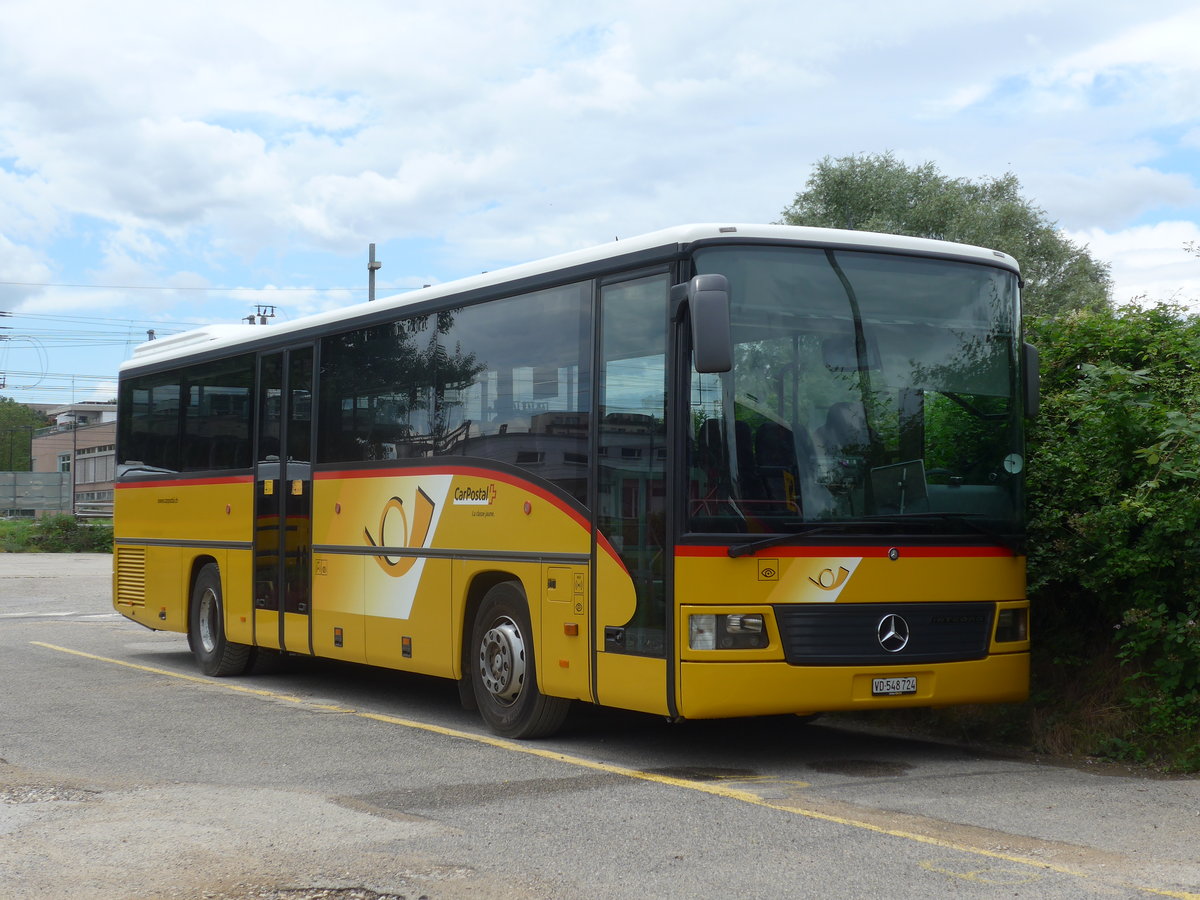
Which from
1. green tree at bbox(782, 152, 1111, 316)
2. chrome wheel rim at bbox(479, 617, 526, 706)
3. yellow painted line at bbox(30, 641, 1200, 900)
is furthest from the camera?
green tree at bbox(782, 152, 1111, 316)

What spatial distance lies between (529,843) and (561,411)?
3588 millimetres

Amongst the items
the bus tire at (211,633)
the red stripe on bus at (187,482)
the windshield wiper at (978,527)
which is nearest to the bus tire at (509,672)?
the windshield wiper at (978,527)

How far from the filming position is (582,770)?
8.86 metres

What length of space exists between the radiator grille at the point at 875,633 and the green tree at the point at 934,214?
37.5m

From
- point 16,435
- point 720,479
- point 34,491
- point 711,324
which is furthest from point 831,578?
point 16,435

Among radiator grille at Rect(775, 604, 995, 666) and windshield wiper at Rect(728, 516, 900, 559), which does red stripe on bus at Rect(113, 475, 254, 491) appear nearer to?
windshield wiper at Rect(728, 516, 900, 559)

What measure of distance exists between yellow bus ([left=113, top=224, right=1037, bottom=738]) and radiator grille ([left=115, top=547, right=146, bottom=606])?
6.13 metres

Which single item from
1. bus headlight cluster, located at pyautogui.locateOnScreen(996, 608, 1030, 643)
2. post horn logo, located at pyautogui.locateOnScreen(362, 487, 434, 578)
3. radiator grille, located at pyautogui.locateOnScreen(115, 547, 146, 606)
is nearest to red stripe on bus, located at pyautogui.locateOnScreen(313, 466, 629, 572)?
→ post horn logo, located at pyautogui.locateOnScreen(362, 487, 434, 578)

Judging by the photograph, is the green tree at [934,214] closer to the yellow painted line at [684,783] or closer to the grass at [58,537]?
the grass at [58,537]

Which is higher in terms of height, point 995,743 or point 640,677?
point 640,677

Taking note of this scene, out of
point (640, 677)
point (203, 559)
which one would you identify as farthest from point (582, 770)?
point (203, 559)

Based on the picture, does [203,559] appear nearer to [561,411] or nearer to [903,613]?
[561,411]

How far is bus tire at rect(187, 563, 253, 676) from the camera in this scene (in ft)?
48.7

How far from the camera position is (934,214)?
152 feet
